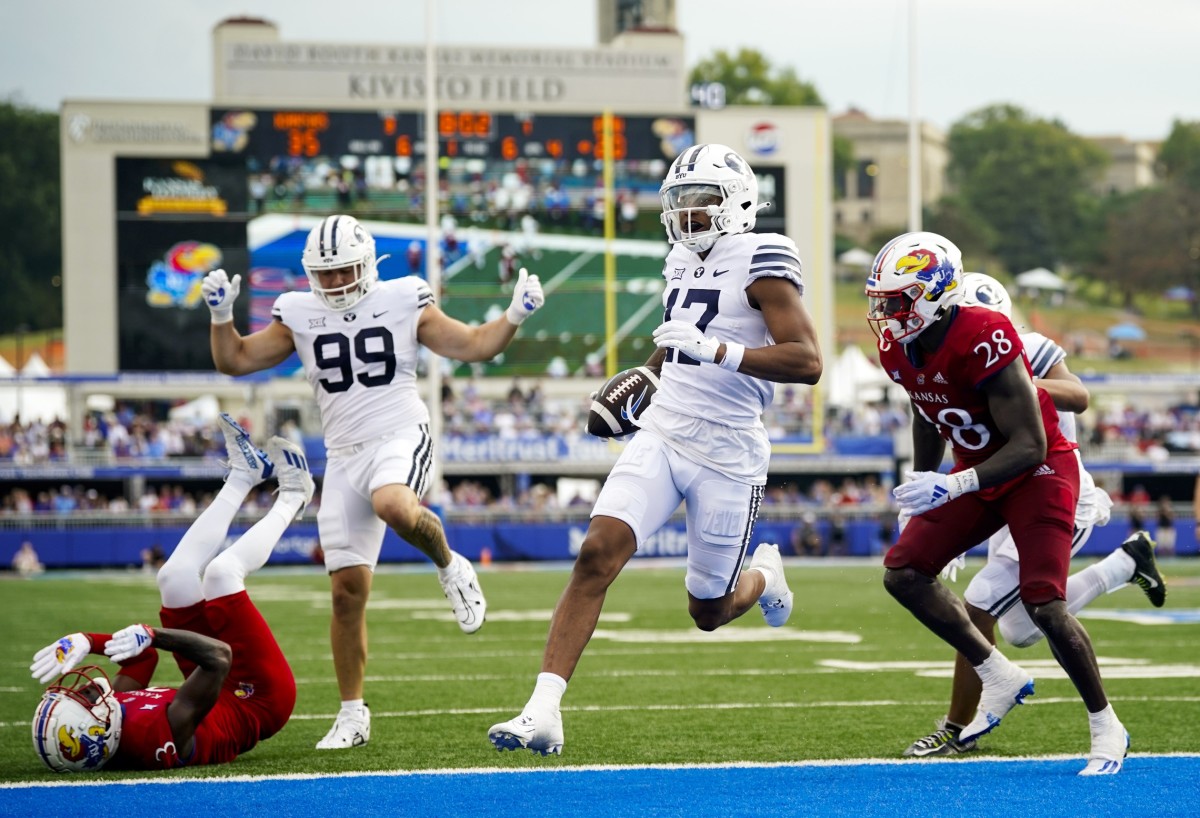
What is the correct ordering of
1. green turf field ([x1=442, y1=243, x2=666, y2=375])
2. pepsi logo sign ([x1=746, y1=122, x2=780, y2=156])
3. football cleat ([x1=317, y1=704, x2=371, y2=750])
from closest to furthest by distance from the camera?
football cleat ([x1=317, y1=704, x2=371, y2=750]) < green turf field ([x1=442, y1=243, x2=666, y2=375]) < pepsi logo sign ([x1=746, y1=122, x2=780, y2=156])

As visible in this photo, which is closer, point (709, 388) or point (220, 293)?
point (709, 388)

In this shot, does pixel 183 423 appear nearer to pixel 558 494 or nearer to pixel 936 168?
pixel 558 494

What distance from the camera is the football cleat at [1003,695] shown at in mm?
6262

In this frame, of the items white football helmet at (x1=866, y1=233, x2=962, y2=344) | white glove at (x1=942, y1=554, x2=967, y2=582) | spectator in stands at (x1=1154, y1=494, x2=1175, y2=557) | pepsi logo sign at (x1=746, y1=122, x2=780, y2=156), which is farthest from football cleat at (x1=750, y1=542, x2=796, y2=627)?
pepsi logo sign at (x1=746, y1=122, x2=780, y2=156)

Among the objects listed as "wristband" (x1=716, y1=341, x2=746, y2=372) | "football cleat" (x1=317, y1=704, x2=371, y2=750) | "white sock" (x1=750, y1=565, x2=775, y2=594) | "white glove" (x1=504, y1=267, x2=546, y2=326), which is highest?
"white glove" (x1=504, y1=267, x2=546, y2=326)

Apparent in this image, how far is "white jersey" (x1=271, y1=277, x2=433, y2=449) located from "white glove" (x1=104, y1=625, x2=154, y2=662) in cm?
148

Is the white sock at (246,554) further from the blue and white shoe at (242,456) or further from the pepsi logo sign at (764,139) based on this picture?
the pepsi logo sign at (764,139)

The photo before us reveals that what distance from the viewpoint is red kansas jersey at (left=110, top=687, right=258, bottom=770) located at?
611 centimetres

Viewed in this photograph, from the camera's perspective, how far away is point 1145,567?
748 centimetres

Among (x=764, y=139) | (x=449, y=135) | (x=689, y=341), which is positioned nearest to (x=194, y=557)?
(x=689, y=341)

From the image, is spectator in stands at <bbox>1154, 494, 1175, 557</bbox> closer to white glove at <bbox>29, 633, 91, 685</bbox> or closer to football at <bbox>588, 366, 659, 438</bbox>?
football at <bbox>588, 366, 659, 438</bbox>

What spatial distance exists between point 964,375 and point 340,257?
271 centimetres

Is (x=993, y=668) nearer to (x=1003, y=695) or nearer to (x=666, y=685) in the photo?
(x=1003, y=695)

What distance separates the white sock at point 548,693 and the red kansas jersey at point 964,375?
1751 mm
